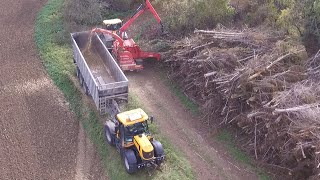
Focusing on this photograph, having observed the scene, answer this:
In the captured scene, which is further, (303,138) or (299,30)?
(299,30)

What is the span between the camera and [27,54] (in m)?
24.0

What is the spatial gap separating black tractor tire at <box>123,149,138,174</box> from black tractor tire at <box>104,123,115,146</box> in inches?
52.8

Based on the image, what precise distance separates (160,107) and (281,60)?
5.88 meters

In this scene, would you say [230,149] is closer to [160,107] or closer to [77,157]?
[160,107]

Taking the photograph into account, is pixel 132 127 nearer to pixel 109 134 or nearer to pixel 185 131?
pixel 109 134

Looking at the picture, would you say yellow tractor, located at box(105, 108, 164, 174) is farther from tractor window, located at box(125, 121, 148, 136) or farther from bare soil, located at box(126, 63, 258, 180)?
bare soil, located at box(126, 63, 258, 180)

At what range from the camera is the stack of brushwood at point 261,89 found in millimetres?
14320

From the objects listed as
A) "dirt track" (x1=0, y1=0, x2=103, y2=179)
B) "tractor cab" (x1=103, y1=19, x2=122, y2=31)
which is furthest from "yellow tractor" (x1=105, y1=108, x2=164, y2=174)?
"tractor cab" (x1=103, y1=19, x2=122, y2=31)

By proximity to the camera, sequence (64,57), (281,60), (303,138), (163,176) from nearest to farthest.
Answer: (303,138) < (163,176) < (281,60) < (64,57)

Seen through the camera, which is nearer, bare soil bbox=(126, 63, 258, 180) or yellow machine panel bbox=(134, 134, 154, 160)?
yellow machine panel bbox=(134, 134, 154, 160)

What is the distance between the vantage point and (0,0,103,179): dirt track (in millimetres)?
16891

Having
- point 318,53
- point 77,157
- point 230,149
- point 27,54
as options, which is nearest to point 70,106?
point 77,157

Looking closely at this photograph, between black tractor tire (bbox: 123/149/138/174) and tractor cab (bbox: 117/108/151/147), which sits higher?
tractor cab (bbox: 117/108/151/147)

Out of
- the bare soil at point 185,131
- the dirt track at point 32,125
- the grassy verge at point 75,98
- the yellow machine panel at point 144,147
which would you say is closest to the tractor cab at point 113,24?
the grassy verge at point 75,98
